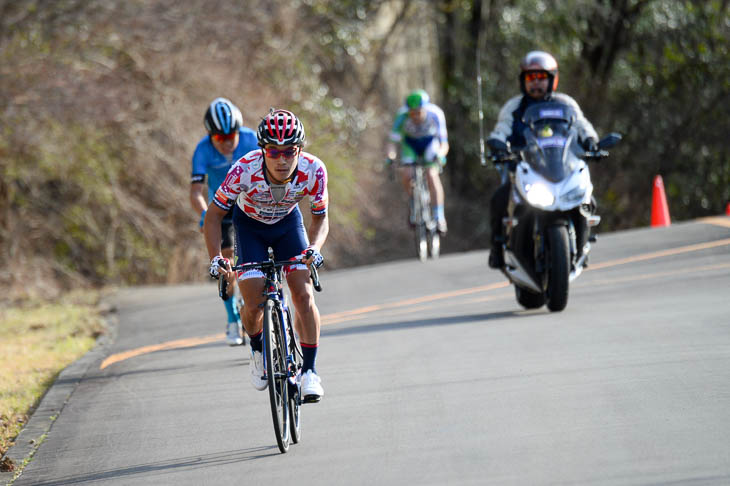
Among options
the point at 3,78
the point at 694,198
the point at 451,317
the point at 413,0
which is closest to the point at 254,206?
the point at 451,317

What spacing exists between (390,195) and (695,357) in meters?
20.5

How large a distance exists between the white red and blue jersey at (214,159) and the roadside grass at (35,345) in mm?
2229

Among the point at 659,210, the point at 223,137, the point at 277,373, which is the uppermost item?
the point at 223,137

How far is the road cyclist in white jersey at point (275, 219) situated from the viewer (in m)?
7.07

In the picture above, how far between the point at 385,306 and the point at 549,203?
3.41 meters

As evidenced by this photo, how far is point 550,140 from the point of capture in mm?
11094

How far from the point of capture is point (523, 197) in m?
10.9

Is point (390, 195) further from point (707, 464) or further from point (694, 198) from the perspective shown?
point (707, 464)

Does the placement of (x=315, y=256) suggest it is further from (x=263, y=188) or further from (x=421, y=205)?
(x=421, y=205)

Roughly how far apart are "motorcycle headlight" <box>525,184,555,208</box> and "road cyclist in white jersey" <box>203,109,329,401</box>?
3723 mm

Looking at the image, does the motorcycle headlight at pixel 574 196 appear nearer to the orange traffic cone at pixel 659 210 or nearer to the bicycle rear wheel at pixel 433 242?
the bicycle rear wheel at pixel 433 242

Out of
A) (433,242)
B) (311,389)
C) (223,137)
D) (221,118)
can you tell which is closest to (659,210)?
(433,242)

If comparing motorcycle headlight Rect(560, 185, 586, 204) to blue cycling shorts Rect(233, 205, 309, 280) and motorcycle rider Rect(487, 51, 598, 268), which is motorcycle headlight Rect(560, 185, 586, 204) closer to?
motorcycle rider Rect(487, 51, 598, 268)

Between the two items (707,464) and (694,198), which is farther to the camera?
(694,198)
